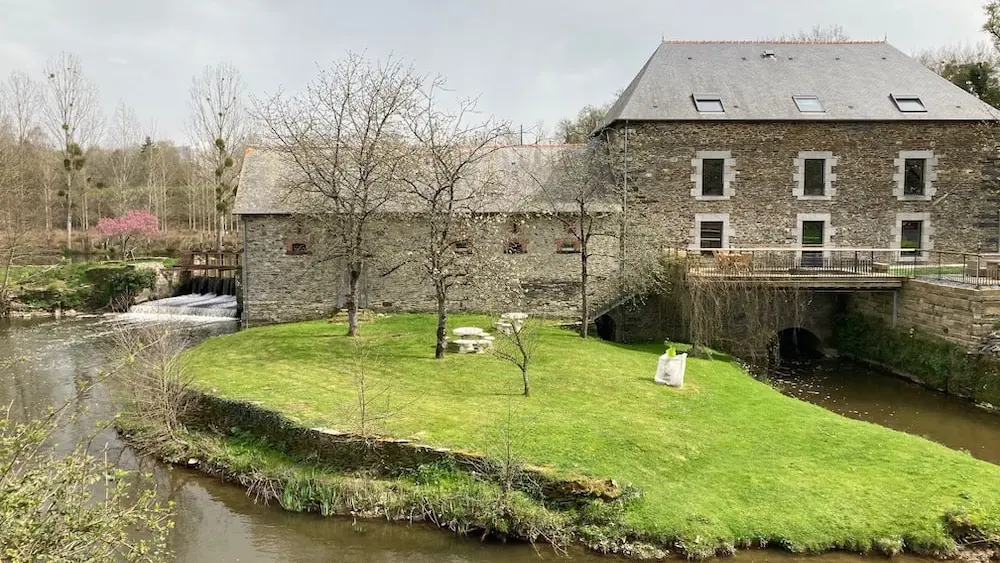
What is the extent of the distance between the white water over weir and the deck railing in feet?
52.2

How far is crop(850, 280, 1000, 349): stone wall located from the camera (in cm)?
1441

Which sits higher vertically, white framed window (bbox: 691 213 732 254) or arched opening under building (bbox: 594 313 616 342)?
white framed window (bbox: 691 213 732 254)

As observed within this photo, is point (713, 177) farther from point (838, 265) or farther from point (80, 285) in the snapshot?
point (80, 285)

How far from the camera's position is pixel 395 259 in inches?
732

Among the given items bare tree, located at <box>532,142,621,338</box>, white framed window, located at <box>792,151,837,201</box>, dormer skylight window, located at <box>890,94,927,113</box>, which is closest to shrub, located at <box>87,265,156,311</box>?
bare tree, located at <box>532,142,621,338</box>

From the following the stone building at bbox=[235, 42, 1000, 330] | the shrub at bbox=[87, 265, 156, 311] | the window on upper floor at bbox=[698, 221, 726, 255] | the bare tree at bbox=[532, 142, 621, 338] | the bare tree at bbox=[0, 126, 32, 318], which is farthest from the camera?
the shrub at bbox=[87, 265, 156, 311]

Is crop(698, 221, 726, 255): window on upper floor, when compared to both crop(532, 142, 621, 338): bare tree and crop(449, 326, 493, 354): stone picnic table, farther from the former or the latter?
crop(449, 326, 493, 354): stone picnic table

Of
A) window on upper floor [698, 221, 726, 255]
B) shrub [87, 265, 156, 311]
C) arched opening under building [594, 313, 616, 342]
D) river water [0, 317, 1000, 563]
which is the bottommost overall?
river water [0, 317, 1000, 563]

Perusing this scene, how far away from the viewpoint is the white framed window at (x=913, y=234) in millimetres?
19969

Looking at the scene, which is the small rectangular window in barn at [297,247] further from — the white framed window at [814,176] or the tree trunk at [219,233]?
the white framed window at [814,176]

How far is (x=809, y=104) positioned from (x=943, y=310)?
782 cm

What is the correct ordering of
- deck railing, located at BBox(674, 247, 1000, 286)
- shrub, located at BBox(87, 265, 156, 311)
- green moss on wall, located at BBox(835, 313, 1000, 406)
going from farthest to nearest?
shrub, located at BBox(87, 265, 156, 311), deck railing, located at BBox(674, 247, 1000, 286), green moss on wall, located at BBox(835, 313, 1000, 406)

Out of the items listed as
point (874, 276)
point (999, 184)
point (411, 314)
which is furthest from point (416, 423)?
point (999, 184)

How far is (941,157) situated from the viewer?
1981 cm
